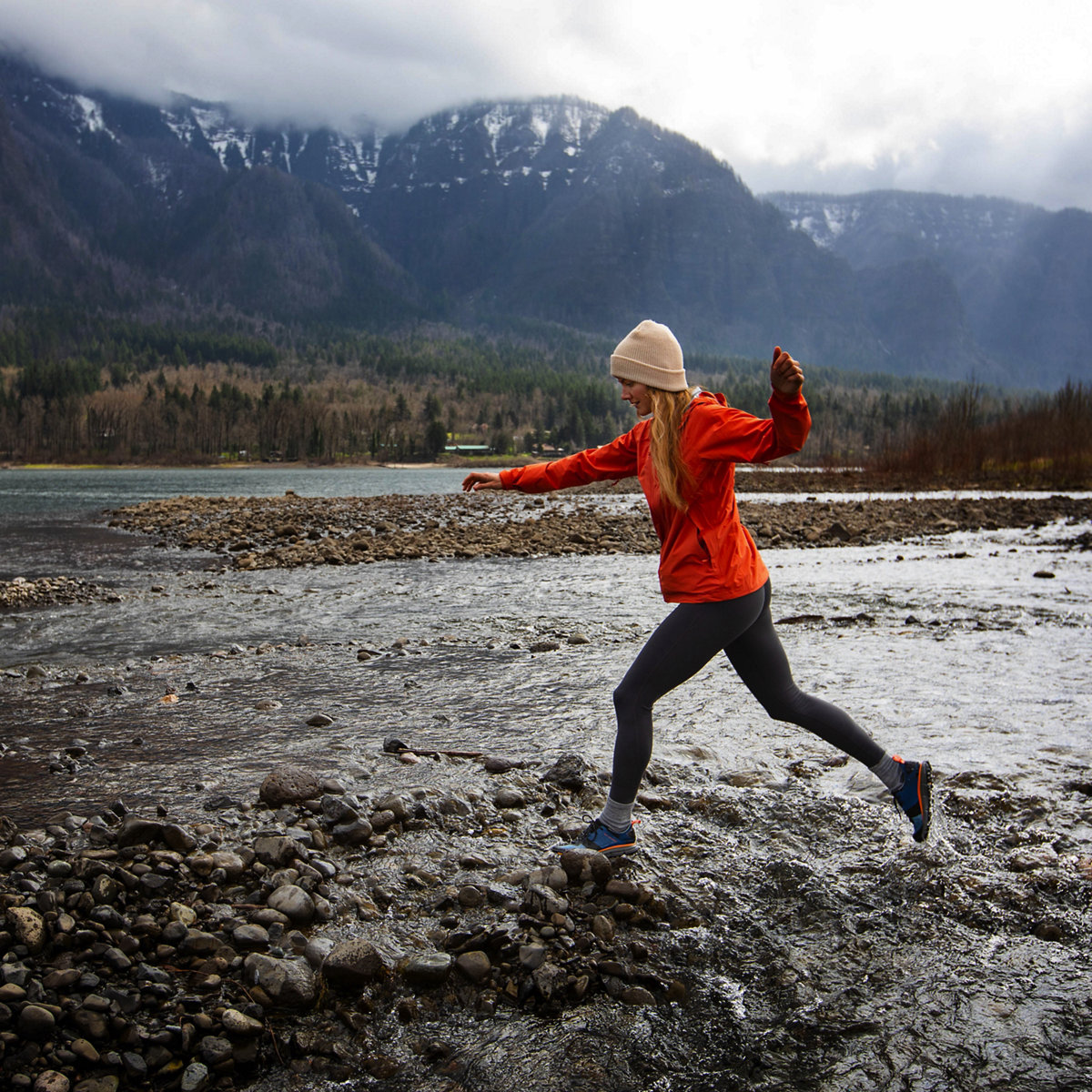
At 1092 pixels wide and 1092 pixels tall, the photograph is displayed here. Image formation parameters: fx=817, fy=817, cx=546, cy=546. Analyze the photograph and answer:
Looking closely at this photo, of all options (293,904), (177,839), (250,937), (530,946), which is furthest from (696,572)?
(177,839)

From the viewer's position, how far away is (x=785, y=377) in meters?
3.83

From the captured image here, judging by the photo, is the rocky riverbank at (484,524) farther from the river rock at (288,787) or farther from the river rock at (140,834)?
the river rock at (140,834)

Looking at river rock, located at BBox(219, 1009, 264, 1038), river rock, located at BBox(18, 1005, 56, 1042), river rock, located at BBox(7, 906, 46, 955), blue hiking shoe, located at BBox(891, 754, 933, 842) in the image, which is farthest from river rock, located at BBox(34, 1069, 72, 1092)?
blue hiking shoe, located at BBox(891, 754, 933, 842)

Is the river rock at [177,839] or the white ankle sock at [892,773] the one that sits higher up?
the white ankle sock at [892,773]

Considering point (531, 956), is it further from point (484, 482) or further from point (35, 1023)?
point (484, 482)

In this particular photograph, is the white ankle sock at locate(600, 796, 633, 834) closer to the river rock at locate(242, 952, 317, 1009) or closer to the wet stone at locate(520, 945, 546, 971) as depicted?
the wet stone at locate(520, 945, 546, 971)

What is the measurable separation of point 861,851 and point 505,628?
7.79 m

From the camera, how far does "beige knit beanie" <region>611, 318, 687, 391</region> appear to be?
4.50 meters

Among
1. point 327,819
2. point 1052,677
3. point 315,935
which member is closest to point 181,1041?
point 315,935

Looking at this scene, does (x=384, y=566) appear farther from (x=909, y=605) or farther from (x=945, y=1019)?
(x=945, y=1019)

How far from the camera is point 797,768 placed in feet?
20.6

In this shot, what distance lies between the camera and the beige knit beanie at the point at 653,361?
14.8 ft

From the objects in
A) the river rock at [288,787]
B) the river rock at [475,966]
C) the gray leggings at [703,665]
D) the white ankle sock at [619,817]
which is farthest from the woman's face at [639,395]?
the river rock at [288,787]

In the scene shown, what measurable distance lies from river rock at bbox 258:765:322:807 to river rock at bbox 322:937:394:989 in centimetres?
187
